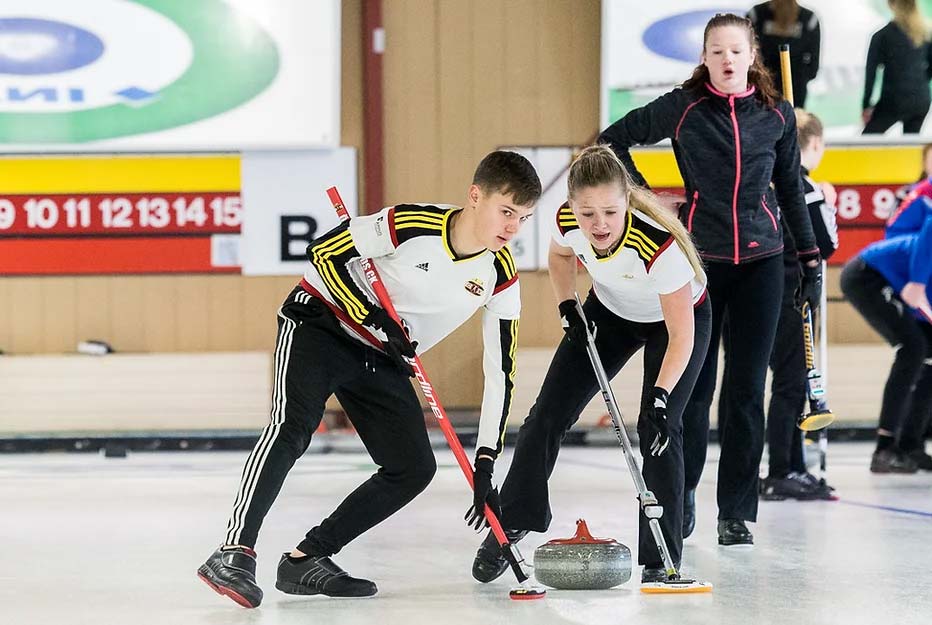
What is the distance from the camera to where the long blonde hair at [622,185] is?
330cm

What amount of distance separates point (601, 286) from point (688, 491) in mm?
845

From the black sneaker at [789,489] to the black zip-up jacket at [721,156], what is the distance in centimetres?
148

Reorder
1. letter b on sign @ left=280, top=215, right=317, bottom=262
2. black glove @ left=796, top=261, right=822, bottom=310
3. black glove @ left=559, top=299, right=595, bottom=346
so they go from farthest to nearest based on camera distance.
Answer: letter b on sign @ left=280, top=215, right=317, bottom=262 → black glove @ left=796, top=261, right=822, bottom=310 → black glove @ left=559, top=299, right=595, bottom=346

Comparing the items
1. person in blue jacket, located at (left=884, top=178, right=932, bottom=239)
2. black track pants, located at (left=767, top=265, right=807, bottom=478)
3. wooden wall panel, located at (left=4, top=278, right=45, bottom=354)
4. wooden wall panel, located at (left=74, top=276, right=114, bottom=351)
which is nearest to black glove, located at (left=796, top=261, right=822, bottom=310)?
black track pants, located at (left=767, top=265, right=807, bottom=478)

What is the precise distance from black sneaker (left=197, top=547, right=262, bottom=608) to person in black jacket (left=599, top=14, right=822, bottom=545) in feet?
5.03

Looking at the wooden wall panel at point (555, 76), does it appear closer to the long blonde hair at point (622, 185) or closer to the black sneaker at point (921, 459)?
the black sneaker at point (921, 459)

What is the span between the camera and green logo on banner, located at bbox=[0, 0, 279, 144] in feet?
24.1

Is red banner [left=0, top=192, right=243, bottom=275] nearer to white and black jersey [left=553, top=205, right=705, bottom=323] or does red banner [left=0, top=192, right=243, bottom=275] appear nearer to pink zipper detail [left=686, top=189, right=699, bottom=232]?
pink zipper detail [left=686, top=189, right=699, bottom=232]

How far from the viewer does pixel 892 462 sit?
611 cm

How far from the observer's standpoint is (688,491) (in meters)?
4.12

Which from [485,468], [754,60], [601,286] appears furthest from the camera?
[754,60]

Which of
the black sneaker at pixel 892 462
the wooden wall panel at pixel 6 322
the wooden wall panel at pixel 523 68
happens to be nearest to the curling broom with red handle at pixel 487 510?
the black sneaker at pixel 892 462

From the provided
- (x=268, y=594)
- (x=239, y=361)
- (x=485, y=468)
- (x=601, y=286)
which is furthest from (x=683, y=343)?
(x=239, y=361)

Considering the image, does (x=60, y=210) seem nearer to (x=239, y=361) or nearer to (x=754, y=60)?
(x=239, y=361)
